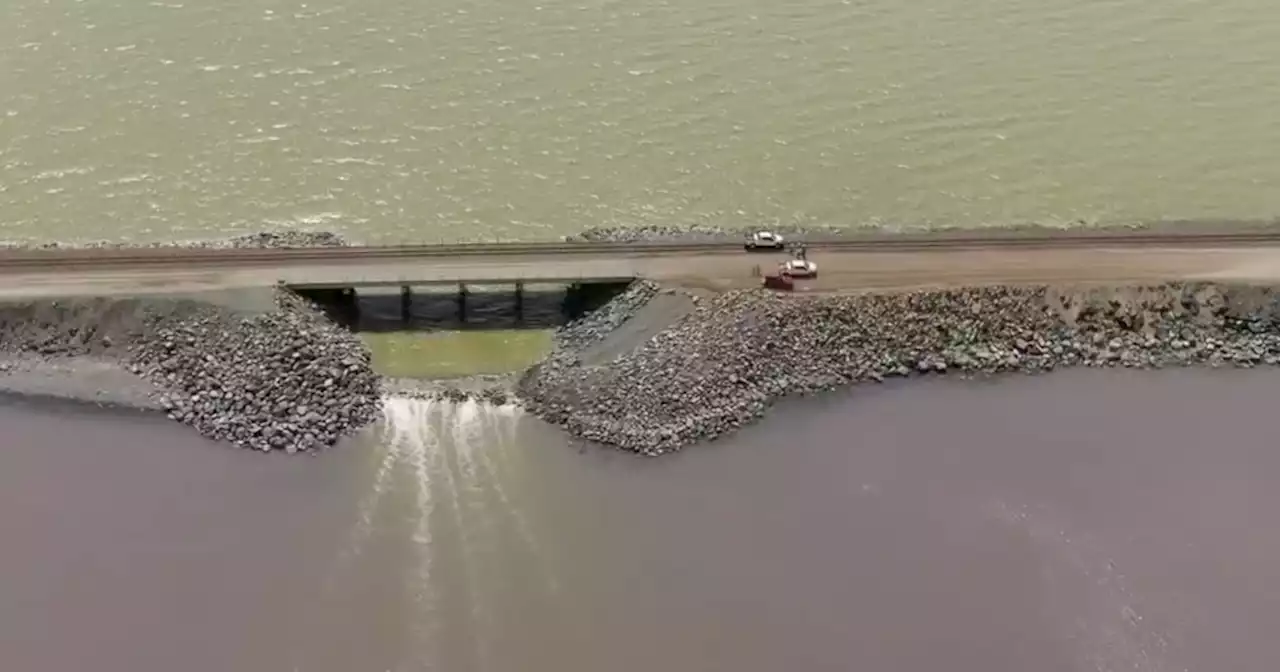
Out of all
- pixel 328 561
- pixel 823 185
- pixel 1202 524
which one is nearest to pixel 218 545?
pixel 328 561

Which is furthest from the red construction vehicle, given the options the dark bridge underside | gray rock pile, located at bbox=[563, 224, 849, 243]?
the dark bridge underside

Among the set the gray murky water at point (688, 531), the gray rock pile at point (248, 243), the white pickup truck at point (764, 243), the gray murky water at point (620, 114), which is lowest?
the gray murky water at point (688, 531)

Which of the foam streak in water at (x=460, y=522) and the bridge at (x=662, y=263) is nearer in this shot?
the foam streak in water at (x=460, y=522)

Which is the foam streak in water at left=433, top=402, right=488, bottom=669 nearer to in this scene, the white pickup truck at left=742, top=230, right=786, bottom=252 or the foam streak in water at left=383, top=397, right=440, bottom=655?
the foam streak in water at left=383, top=397, right=440, bottom=655

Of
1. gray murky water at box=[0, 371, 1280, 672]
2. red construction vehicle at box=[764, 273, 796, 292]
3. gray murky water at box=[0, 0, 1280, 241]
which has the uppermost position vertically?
gray murky water at box=[0, 0, 1280, 241]

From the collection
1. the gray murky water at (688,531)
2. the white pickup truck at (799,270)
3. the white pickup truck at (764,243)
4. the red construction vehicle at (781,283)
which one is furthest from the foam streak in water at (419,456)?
the white pickup truck at (799,270)

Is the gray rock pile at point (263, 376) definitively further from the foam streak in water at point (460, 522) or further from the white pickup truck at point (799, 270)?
the white pickup truck at point (799, 270)

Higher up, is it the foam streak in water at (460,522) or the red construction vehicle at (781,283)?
the red construction vehicle at (781,283)

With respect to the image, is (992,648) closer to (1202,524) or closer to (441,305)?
(1202,524)
